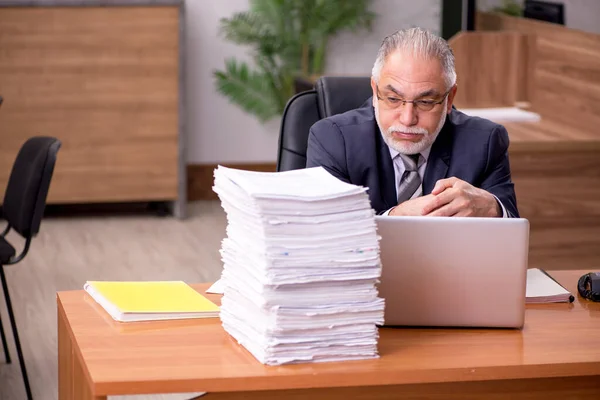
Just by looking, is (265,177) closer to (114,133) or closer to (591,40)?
(591,40)

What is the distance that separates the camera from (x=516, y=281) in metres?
1.92

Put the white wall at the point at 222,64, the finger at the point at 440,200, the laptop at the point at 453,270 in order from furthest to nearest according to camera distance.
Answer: the white wall at the point at 222,64 → the finger at the point at 440,200 → the laptop at the point at 453,270

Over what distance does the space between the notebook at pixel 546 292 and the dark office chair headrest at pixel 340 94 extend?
760mm

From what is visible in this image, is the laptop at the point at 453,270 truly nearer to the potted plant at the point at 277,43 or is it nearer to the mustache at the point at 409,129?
the mustache at the point at 409,129

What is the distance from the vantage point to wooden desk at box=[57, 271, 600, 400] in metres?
1.69

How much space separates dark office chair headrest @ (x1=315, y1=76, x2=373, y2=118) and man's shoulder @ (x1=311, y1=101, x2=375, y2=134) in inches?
10.5

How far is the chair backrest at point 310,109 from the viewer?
2814mm

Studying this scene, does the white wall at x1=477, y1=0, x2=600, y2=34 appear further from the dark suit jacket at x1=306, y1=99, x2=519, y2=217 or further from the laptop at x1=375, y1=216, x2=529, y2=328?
the laptop at x1=375, y1=216, x2=529, y2=328

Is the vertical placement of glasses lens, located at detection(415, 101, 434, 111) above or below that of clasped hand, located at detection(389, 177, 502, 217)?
above

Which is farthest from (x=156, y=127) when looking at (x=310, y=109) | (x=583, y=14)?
(x=310, y=109)

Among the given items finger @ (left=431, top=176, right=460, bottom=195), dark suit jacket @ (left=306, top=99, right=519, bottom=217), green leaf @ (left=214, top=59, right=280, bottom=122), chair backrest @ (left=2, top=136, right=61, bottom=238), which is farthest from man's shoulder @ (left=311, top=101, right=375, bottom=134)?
green leaf @ (left=214, top=59, right=280, bottom=122)

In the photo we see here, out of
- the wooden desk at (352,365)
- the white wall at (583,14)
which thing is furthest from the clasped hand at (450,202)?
the white wall at (583,14)

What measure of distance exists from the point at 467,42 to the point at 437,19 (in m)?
1.96

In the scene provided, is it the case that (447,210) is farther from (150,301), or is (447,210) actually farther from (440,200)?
(150,301)
